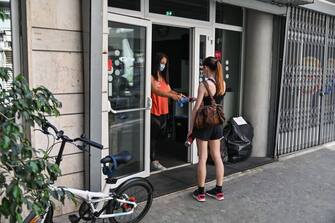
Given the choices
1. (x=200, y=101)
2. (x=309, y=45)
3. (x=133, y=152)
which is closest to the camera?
(x=200, y=101)

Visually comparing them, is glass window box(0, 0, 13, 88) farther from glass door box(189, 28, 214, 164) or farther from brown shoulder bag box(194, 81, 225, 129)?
glass door box(189, 28, 214, 164)

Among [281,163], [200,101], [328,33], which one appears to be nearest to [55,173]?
[200,101]

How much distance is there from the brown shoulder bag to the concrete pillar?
2256mm

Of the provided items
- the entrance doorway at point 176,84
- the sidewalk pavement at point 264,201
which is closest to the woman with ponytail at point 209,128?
the sidewalk pavement at point 264,201

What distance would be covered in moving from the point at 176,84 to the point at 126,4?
222cm

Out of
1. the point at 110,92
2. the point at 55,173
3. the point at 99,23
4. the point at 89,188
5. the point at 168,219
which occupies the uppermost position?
the point at 99,23

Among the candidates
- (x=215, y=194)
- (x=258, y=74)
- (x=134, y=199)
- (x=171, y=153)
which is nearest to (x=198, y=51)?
(x=258, y=74)

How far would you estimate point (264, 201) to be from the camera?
461cm

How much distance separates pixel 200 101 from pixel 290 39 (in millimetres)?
2918

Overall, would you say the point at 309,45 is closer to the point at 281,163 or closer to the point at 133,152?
the point at 281,163

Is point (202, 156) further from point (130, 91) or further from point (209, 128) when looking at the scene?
point (130, 91)

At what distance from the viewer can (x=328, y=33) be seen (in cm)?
733

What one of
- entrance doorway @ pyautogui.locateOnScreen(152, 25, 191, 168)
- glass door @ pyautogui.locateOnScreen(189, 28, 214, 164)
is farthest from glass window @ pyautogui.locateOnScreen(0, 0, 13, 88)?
entrance doorway @ pyautogui.locateOnScreen(152, 25, 191, 168)

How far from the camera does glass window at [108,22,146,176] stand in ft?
15.4
